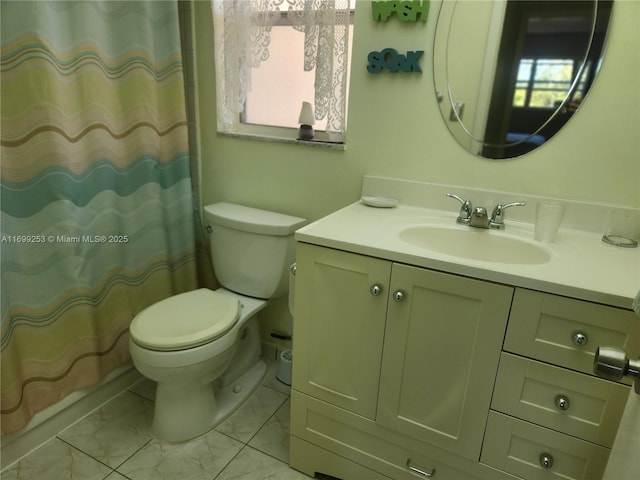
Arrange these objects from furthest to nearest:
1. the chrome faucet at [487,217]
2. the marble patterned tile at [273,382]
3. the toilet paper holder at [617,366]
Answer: the marble patterned tile at [273,382]
the chrome faucet at [487,217]
the toilet paper holder at [617,366]

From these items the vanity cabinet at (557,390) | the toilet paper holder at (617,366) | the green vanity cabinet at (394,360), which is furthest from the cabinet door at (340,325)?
the toilet paper holder at (617,366)

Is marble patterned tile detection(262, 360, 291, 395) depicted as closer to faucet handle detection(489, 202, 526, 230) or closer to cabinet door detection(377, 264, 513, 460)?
cabinet door detection(377, 264, 513, 460)

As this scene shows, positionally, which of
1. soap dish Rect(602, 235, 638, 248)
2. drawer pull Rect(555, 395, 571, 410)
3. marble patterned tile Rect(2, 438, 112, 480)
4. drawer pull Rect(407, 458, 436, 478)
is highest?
soap dish Rect(602, 235, 638, 248)

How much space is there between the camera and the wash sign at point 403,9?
4.37 ft

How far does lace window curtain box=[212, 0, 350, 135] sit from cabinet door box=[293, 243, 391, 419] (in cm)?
66

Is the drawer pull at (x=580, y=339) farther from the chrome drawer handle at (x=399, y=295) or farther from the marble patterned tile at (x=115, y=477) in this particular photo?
the marble patterned tile at (x=115, y=477)

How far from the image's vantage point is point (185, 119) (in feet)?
5.64

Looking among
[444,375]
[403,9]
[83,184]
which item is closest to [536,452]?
[444,375]

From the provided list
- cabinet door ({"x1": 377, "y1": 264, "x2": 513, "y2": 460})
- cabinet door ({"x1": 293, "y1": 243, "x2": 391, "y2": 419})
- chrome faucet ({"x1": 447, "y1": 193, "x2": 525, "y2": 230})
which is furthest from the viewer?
chrome faucet ({"x1": 447, "y1": 193, "x2": 525, "y2": 230})

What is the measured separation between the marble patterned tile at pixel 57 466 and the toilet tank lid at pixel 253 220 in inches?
37.4

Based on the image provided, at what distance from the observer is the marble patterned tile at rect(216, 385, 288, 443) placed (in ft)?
5.03

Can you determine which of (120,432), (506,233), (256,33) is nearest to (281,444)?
(120,432)

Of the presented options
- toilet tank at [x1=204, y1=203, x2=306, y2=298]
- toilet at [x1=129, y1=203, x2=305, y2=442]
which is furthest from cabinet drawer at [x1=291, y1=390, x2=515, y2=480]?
toilet tank at [x1=204, y1=203, x2=306, y2=298]

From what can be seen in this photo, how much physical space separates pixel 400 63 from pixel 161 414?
152 cm
